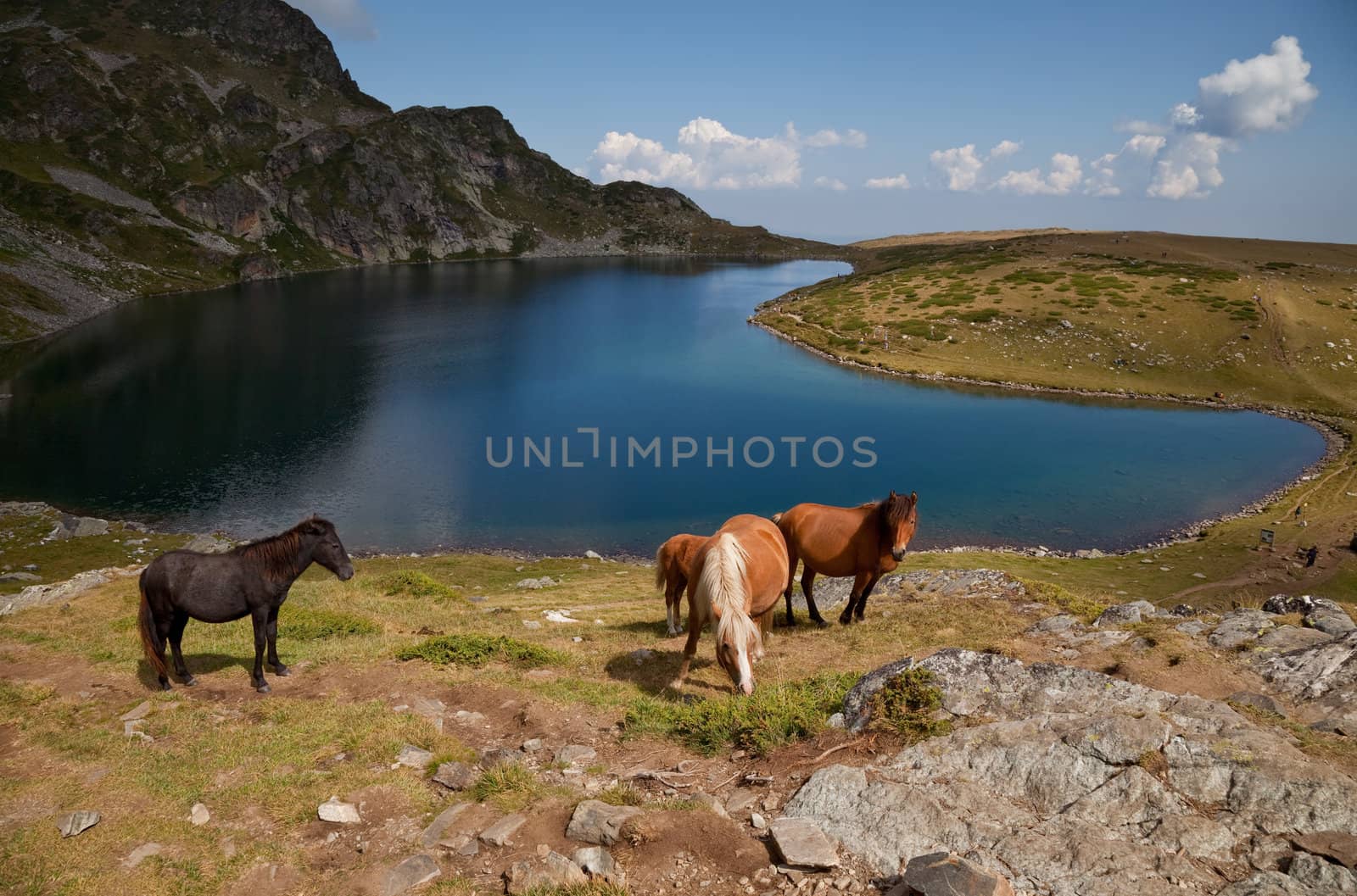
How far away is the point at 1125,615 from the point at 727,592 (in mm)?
10314

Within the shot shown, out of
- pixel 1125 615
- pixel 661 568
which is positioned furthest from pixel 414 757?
pixel 1125 615

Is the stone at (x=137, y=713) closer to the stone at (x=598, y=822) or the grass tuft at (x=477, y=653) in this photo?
the grass tuft at (x=477, y=653)

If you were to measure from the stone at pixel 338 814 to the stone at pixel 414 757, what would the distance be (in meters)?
1.21

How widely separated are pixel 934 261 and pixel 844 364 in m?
67.1

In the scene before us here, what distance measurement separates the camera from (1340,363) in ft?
238

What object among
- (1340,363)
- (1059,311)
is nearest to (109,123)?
(1059,311)

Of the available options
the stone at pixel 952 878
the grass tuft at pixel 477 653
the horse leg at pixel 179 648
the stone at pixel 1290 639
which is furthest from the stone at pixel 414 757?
the stone at pixel 1290 639

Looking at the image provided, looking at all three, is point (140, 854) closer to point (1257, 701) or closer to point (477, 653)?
point (477, 653)

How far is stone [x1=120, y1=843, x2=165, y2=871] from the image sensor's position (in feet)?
25.5

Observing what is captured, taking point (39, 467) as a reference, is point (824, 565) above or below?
above

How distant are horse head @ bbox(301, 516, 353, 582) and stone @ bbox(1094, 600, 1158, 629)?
15592 millimetres

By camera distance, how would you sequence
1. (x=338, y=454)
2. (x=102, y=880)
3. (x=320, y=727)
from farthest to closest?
(x=338, y=454) → (x=320, y=727) → (x=102, y=880)

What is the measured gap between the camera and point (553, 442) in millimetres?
58062

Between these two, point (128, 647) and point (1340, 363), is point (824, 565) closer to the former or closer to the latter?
point (128, 647)
